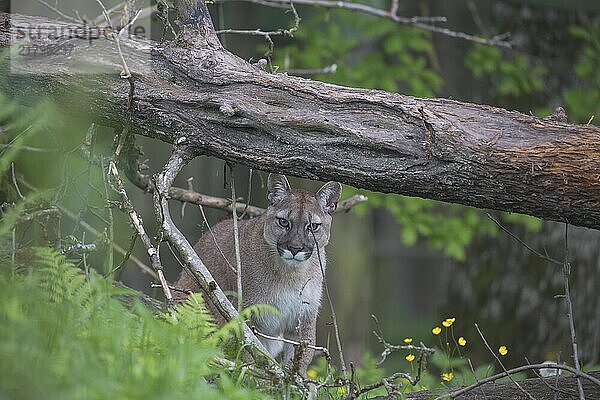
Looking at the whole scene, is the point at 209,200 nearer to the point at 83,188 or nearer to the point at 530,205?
the point at 83,188

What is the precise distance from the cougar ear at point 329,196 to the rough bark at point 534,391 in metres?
2.15

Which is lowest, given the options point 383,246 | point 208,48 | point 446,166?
point 383,246

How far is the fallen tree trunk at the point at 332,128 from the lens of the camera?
445 centimetres

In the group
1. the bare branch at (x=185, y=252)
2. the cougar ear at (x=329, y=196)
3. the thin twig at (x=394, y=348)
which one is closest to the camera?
Answer: the thin twig at (x=394, y=348)

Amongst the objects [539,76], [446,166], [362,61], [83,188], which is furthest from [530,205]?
[539,76]

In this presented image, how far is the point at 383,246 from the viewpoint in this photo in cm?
1214

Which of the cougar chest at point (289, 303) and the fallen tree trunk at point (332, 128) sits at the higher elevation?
the fallen tree trunk at point (332, 128)

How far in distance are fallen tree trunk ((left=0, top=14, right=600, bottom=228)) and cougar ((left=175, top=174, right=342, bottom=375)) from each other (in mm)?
1820

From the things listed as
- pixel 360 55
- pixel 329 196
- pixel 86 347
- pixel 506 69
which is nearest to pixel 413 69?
pixel 360 55

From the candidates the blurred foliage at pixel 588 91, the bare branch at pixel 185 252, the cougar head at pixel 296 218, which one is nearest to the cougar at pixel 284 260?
the cougar head at pixel 296 218

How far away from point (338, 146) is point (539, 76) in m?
6.82

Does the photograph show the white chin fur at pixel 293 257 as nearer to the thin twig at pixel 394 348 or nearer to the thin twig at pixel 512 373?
the thin twig at pixel 394 348

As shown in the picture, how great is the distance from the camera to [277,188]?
6.75 metres

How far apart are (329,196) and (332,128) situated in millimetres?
2226
